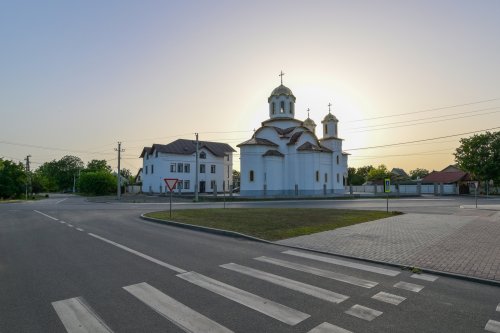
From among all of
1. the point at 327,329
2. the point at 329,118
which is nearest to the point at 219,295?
the point at 327,329

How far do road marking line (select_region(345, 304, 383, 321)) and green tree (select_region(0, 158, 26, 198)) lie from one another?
60.2m

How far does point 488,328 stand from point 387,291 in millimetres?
1611

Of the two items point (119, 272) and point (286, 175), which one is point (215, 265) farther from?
point (286, 175)

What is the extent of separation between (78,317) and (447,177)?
75625mm

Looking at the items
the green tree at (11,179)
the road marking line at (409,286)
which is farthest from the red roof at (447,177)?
the green tree at (11,179)

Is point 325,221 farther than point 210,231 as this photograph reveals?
Yes

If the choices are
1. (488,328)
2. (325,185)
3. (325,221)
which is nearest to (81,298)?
(488,328)

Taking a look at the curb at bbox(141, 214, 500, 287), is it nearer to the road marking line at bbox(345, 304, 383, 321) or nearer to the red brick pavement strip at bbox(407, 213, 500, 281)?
the red brick pavement strip at bbox(407, 213, 500, 281)

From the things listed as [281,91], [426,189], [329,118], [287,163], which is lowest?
[426,189]

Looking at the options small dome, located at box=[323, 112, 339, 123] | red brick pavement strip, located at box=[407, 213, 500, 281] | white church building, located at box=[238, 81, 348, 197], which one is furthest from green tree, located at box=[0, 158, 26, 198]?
red brick pavement strip, located at box=[407, 213, 500, 281]

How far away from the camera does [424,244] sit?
959 centimetres

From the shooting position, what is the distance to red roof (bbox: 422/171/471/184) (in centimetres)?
A: 6313

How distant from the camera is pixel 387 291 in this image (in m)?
5.59

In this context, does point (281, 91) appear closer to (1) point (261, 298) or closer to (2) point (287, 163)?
(2) point (287, 163)
